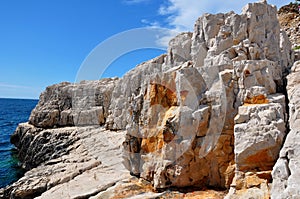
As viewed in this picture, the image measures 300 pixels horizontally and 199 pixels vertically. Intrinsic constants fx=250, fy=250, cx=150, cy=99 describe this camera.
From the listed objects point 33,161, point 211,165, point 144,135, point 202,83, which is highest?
point 202,83

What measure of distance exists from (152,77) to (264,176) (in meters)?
8.17

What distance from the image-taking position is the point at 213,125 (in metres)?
11.9

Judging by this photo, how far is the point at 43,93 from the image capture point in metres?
37.2

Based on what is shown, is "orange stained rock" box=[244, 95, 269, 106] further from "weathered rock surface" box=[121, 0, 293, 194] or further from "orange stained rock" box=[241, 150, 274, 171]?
"orange stained rock" box=[241, 150, 274, 171]

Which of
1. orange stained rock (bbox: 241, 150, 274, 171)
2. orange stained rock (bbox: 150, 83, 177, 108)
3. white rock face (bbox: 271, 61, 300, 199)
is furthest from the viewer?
orange stained rock (bbox: 150, 83, 177, 108)

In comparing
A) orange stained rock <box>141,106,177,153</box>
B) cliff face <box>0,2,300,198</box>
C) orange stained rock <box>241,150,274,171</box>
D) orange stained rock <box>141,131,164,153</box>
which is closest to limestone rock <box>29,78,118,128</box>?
cliff face <box>0,2,300,198</box>

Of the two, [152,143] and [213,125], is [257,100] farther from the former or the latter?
[152,143]

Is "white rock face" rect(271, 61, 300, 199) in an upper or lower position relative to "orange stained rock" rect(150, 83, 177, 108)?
lower

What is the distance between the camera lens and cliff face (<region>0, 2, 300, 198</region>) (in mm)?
9422

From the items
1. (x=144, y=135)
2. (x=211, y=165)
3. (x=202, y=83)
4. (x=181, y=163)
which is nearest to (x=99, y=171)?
(x=144, y=135)

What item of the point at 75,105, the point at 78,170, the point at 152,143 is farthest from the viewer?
the point at 75,105

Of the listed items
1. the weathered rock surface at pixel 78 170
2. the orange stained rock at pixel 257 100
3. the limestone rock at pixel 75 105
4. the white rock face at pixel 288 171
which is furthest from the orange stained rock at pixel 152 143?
the limestone rock at pixel 75 105

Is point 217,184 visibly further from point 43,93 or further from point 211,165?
point 43,93

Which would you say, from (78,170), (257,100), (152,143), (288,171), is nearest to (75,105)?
(78,170)
